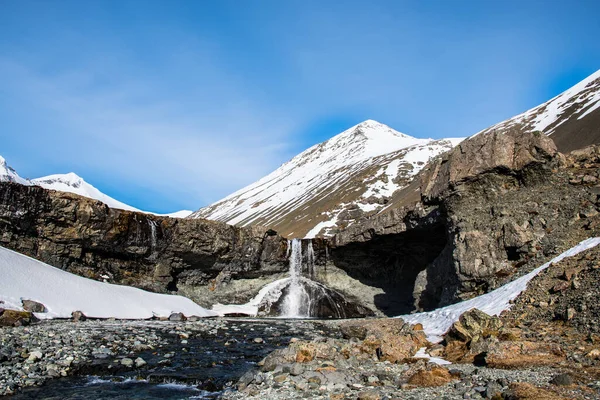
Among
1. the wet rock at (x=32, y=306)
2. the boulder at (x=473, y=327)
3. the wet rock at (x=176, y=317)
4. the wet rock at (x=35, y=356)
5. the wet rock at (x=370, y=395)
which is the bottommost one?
the wet rock at (x=370, y=395)

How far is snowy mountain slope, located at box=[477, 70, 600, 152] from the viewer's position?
325 feet

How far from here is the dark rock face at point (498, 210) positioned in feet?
104

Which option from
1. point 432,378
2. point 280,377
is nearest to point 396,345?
point 432,378

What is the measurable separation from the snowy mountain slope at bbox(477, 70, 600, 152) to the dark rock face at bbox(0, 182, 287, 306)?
73.3m

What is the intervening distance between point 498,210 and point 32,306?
39964 mm

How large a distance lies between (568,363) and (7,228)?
1944 inches

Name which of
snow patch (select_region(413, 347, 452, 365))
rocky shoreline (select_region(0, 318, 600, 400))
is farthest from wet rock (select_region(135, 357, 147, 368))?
snow patch (select_region(413, 347, 452, 365))

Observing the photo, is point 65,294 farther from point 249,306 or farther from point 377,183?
point 377,183

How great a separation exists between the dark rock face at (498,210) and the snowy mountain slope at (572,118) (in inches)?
2518

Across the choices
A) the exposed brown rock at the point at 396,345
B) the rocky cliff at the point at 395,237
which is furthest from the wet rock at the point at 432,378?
the rocky cliff at the point at 395,237

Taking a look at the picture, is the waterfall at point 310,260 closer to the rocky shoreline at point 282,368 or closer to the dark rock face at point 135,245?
the dark rock face at point 135,245

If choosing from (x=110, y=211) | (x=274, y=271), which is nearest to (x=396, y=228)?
(x=274, y=271)

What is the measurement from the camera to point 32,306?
32.6 meters

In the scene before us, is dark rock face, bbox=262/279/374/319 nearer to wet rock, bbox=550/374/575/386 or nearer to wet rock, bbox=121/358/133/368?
wet rock, bbox=121/358/133/368
